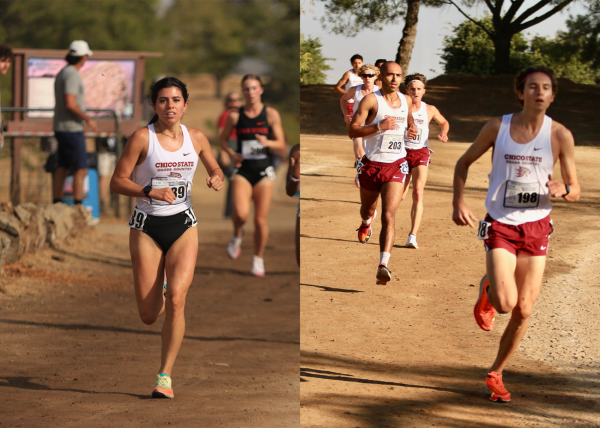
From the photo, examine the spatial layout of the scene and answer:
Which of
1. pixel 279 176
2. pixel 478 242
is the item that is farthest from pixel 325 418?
pixel 279 176

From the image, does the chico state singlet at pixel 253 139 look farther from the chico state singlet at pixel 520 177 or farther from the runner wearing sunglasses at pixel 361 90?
the chico state singlet at pixel 520 177

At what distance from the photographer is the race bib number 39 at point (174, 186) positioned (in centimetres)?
454

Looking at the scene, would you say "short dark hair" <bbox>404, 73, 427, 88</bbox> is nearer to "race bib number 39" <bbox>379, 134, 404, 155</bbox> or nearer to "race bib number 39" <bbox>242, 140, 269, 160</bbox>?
"race bib number 39" <bbox>379, 134, 404, 155</bbox>

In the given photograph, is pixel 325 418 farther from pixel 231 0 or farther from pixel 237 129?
pixel 231 0

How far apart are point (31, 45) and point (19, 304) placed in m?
29.1

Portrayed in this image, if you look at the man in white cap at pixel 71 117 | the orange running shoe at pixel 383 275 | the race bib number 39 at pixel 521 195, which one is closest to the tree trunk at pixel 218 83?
the man in white cap at pixel 71 117

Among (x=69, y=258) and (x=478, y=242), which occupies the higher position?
(x=478, y=242)

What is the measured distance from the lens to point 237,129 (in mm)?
8445

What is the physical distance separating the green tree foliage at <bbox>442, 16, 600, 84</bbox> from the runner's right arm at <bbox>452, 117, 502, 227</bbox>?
0.82 meters

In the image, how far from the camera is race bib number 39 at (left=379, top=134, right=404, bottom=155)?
5.21 m

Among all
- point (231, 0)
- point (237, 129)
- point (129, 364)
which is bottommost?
point (129, 364)

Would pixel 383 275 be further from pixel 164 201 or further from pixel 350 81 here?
pixel 164 201

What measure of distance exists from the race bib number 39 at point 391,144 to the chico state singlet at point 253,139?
3.14 meters

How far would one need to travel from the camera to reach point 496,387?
14.9ft
